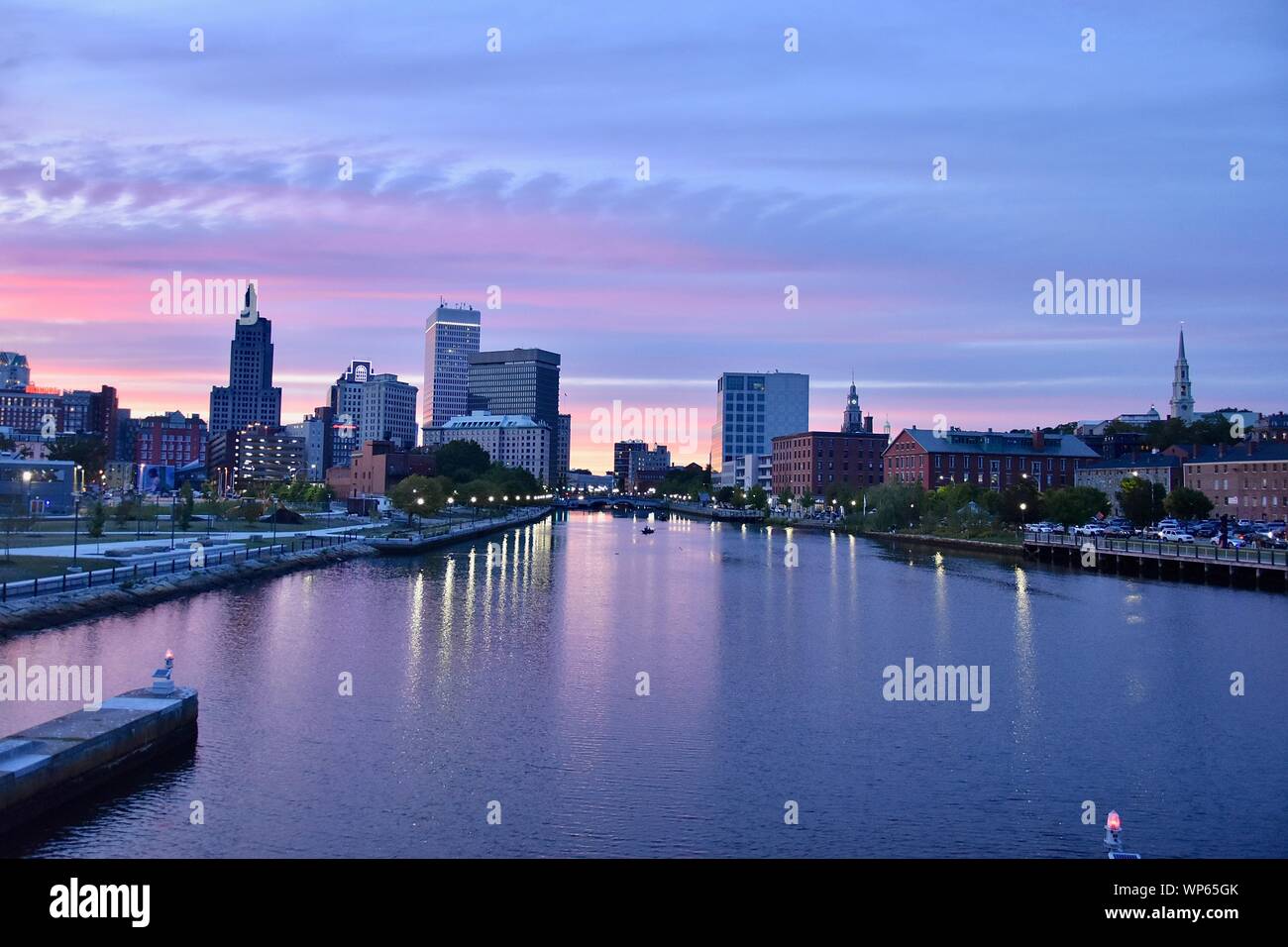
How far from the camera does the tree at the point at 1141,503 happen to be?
104 meters

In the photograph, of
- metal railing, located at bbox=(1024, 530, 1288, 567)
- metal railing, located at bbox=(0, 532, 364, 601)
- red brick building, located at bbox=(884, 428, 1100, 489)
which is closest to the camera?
metal railing, located at bbox=(0, 532, 364, 601)

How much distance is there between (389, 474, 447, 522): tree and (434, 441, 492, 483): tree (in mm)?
48518

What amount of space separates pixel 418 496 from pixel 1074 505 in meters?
68.5

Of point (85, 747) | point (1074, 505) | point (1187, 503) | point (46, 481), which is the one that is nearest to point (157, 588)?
point (85, 747)

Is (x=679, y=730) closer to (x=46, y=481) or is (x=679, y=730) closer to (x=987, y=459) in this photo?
(x=46, y=481)

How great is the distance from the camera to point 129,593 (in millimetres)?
43594

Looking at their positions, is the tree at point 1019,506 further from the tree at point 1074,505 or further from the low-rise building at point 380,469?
the low-rise building at point 380,469

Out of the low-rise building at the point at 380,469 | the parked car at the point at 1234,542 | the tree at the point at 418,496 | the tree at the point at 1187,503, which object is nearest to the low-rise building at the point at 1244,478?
the tree at the point at 1187,503

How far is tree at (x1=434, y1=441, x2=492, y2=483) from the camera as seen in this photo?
542ft

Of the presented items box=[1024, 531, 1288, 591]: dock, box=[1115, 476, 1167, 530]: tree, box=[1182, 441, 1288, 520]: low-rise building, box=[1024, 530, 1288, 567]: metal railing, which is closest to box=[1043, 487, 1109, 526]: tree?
box=[1115, 476, 1167, 530]: tree

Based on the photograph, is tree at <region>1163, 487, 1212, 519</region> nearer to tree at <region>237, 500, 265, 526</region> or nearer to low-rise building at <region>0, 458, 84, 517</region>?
tree at <region>237, 500, 265, 526</region>

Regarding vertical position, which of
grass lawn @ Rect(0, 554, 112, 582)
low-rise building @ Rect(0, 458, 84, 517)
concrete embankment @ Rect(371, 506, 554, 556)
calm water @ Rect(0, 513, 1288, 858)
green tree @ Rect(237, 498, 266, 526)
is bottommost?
calm water @ Rect(0, 513, 1288, 858)

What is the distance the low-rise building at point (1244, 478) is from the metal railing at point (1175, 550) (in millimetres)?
26798
